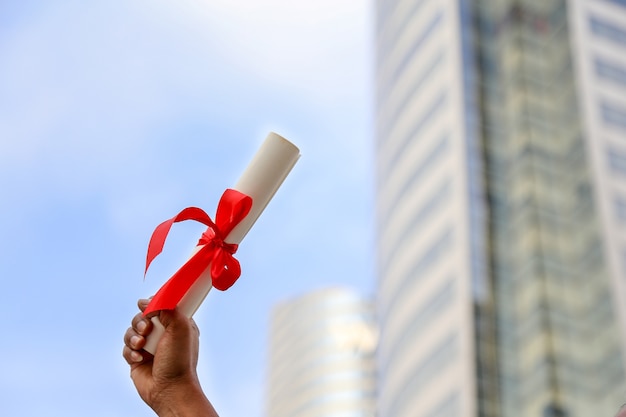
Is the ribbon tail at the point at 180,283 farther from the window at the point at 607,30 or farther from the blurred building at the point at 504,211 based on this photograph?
the window at the point at 607,30

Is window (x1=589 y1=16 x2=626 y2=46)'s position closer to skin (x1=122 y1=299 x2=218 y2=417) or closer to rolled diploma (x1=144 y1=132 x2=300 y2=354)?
rolled diploma (x1=144 y1=132 x2=300 y2=354)

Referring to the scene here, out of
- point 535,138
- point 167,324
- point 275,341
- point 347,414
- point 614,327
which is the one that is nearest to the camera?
point 167,324

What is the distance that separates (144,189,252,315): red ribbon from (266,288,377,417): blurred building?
270 ft

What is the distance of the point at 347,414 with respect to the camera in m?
82.7

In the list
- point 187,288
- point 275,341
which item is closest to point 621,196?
point 187,288

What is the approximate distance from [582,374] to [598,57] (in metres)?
12.6

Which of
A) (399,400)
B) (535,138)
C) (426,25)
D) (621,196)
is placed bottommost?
(399,400)

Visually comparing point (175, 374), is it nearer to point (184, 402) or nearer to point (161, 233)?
point (184, 402)

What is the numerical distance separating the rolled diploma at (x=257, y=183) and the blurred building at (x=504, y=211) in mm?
34413

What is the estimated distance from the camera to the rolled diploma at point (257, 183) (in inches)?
69.6

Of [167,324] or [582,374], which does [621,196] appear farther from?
[167,324]

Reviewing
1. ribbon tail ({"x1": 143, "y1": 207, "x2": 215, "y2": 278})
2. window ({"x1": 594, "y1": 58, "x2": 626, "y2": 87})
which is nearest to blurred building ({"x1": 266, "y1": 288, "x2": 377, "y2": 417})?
window ({"x1": 594, "y1": 58, "x2": 626, "y2": 87})

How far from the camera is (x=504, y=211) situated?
43.9m

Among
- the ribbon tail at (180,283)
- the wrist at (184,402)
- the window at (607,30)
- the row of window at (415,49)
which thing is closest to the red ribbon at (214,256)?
the ribbon tail at (180,283)
